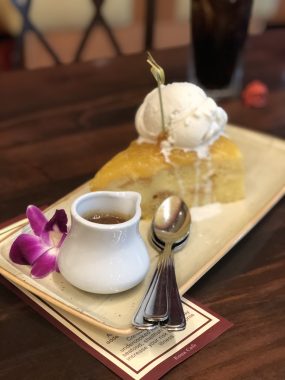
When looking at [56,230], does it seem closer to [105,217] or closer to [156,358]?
[105,217]

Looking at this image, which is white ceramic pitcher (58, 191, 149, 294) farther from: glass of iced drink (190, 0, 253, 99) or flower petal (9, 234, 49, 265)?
glass of iced drink (190, 0, 253, 99)

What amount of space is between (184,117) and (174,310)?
0.37 metres

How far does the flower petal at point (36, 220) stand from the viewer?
0.80 metres

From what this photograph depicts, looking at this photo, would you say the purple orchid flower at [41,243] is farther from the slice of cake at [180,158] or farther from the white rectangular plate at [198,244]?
the slice of cake at [180,158]

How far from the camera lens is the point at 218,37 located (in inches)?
51.4

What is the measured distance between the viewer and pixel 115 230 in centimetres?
69

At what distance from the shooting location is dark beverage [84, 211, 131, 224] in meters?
0.76

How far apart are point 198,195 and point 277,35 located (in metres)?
0.97

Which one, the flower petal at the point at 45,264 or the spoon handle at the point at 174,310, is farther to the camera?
the flower petal at the point at 45,264

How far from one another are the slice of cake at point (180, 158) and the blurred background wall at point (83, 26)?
140cm

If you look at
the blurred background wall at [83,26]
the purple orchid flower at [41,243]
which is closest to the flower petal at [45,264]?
the purple orchid flower at [41,243]

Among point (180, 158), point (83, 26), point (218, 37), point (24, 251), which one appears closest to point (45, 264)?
point (24, 251)

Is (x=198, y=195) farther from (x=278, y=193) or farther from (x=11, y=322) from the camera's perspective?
(x=11, y=322)

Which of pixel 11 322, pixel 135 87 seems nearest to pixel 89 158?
pixel 135 87
